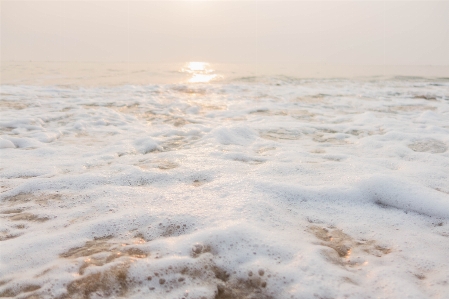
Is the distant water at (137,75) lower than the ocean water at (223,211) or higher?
higher

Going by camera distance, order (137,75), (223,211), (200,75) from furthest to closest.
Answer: (200,75), (137,75), (223,211)

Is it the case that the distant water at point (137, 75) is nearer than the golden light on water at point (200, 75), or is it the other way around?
the distant water at point (137, 75)

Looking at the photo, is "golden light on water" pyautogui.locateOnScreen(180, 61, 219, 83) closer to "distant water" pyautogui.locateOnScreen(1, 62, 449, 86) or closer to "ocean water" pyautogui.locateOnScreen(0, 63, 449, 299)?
"distant water" pyautogui.locateOnScreen(1, 62, 449, 86)

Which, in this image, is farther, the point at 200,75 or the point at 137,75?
the point at 200,75

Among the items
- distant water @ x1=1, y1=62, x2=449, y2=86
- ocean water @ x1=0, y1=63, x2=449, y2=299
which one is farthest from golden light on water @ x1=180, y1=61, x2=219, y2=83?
ocean water @ x1=0, y1=63, x2=449, y2=299

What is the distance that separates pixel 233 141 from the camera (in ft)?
11.9

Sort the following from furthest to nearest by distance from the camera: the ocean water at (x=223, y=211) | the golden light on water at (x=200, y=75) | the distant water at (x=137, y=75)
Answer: the golden light on water at (x=200, y=75)
the distant water at (x=137, y=75)
the ocean water at (x=223, y=211)

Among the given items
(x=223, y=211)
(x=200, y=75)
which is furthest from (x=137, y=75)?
(x=223, y=211)

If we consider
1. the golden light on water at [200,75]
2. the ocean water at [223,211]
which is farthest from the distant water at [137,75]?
the ocean water at [223,211]

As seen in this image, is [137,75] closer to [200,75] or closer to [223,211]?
[200,75]

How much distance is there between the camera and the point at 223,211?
1958 millimetres

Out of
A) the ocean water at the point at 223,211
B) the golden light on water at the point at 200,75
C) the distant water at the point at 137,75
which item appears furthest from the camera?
the golden light on water at the point at 200,75

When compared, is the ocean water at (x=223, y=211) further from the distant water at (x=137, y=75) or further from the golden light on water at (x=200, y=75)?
the golden light on water at (x=200, y=75)

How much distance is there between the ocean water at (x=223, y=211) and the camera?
4.69ft
